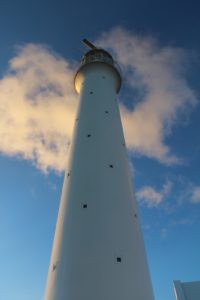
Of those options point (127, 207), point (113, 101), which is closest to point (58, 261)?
point (127, 207)

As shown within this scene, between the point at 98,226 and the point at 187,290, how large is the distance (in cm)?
599

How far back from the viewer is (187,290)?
1190 cm

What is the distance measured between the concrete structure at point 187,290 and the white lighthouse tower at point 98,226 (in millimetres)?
3406

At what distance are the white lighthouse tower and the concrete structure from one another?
3.41 meters

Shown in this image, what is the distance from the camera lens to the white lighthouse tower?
8406mm

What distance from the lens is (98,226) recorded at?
9703 millimetres

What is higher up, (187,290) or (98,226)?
(98,226)

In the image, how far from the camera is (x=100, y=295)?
7.96 m

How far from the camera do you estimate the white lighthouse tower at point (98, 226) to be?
8.41 metres

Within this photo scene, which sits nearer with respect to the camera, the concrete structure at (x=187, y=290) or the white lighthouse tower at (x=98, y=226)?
the white lighthouse tower at (x=98, y=226)

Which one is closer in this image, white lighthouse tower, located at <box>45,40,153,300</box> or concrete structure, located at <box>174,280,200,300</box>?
white lighthouse tower, located at <box>45,40,153,300</box>

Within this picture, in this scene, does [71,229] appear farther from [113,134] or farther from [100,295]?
[113,134]

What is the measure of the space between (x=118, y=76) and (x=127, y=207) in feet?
Answer: 39.3

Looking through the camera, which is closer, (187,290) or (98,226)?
(98,226)
